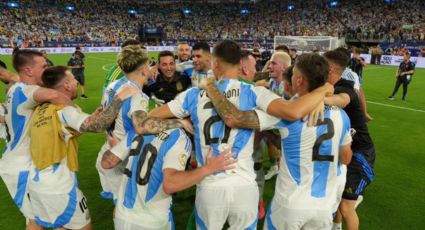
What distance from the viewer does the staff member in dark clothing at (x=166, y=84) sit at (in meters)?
6.22

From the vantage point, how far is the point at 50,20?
2109 inches

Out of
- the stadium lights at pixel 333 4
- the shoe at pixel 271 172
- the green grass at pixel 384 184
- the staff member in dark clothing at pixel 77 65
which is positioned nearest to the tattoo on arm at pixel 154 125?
the green grass at pixel 384 184

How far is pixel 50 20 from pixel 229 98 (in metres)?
58.7

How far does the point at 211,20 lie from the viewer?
6606 cm

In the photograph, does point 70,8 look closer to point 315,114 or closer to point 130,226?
point 130,226

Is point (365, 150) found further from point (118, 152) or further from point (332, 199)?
point (118, 152)

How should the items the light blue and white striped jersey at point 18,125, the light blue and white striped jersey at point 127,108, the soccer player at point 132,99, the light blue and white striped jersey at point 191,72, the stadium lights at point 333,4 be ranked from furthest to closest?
1. the stadium lights at point 333,4
2. the light blue and white striped jersey at point 191,72
3. the light blue and white striped jersey at point 18,125
4. the light blue and white striped jersey at point 127,108
5. the soccer player at point 132,99

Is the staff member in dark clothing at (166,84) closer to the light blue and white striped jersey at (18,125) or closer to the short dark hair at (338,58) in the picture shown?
the light blue and white striped jersey at (18,125)

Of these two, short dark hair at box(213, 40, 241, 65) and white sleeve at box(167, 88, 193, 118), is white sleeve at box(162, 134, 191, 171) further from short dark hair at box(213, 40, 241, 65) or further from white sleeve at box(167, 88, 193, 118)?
short dark hair at box(213, 40, 241, 65)

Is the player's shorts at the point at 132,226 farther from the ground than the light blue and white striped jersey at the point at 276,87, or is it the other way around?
the light blue and white striped jersey at the point at 276,87

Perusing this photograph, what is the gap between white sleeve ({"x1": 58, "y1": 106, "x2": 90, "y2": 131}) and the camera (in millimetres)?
3309

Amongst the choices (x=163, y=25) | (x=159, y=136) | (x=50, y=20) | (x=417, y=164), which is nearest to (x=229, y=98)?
(x=159, y=136)

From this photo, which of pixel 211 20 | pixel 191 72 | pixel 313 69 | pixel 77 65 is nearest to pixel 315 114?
pixel 313 69

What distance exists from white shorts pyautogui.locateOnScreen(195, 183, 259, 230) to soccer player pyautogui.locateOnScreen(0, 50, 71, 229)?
2093 millimetres
